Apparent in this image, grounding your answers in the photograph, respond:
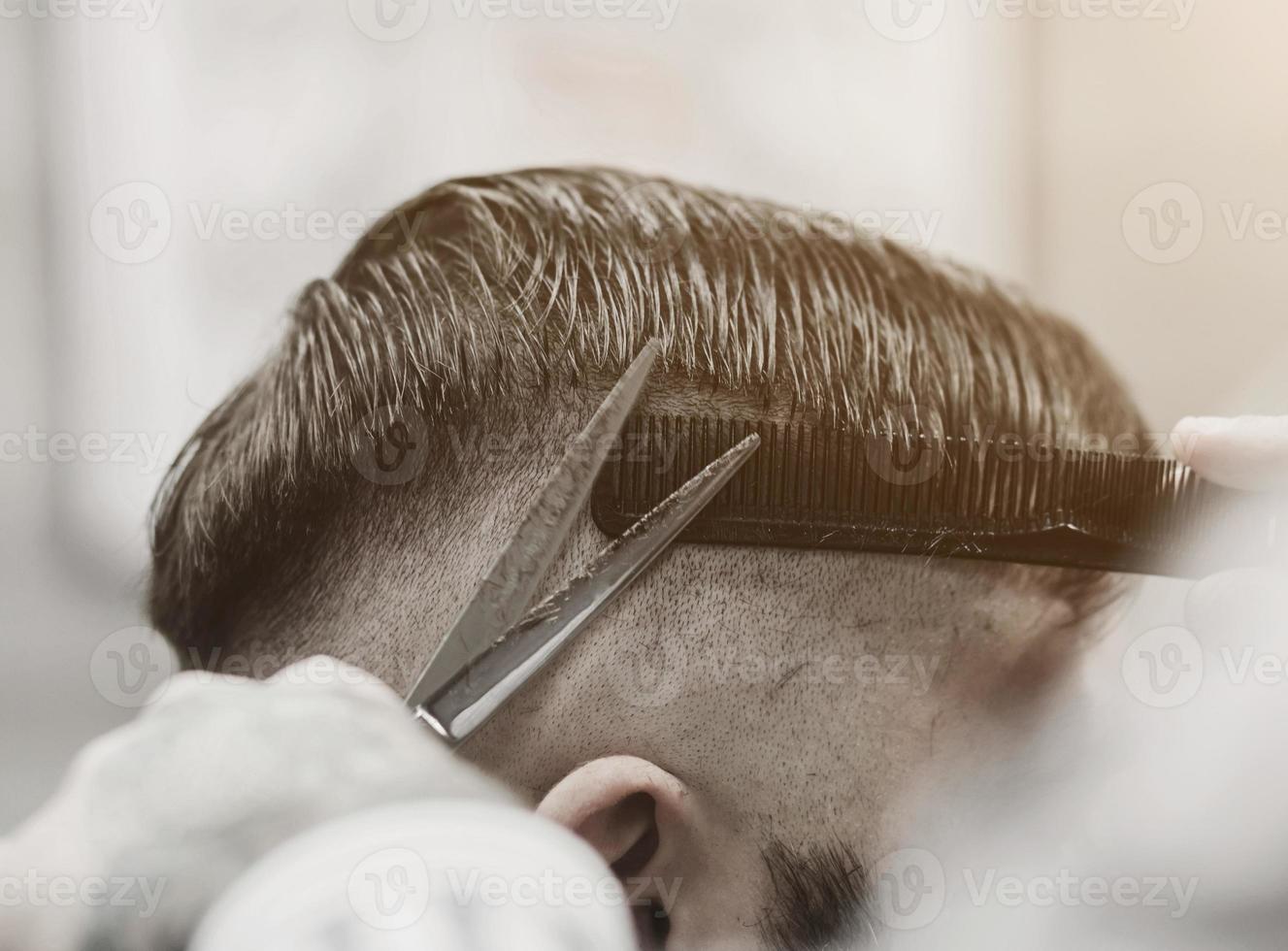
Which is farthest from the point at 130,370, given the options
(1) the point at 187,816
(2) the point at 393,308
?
(1) the point at 187,816

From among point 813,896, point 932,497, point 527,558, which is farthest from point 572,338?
point 813,896

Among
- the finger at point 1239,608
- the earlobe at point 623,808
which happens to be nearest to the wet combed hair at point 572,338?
the finger at point 1239,608

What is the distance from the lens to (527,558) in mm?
564

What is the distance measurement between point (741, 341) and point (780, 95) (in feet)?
0.61

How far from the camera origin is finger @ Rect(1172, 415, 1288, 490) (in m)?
0.60

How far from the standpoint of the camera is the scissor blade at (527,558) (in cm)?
56

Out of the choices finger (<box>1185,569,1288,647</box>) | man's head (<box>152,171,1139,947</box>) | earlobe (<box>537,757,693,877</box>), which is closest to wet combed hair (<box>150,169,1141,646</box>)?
man's head (<box>152,171,1139,947</box>)

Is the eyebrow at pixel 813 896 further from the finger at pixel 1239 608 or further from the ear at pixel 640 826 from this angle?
the finger at pixel 1239 608

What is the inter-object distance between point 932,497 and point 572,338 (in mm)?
247

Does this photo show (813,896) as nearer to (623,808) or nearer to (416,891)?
(623,808)

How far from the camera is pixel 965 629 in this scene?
0.60 metres

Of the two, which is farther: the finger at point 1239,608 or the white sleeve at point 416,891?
the finger at point 1239,608

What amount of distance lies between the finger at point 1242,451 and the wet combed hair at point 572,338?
0.04 m

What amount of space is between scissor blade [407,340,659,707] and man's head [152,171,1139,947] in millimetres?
10
